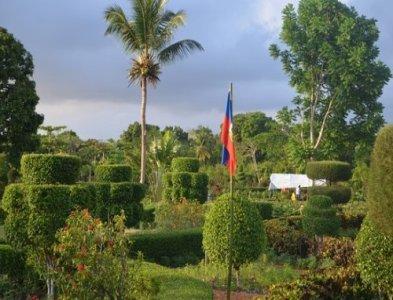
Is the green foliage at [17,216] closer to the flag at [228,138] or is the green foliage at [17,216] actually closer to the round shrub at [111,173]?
the flag at [228,138]

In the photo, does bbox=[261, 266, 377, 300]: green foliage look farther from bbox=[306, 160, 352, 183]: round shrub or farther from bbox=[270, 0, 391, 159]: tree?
bbox=[270, 0, 391, 159]: tree

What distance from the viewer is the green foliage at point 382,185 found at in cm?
936

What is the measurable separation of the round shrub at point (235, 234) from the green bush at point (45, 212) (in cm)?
275

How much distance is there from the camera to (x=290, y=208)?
25453 millimetres

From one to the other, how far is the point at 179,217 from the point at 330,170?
37.9ft

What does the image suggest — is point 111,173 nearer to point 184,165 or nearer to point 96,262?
point 184,165

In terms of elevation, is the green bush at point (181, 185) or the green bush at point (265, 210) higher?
the green bush at point (181, 185)

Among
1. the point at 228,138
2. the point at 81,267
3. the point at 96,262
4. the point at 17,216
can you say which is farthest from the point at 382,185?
the point at 17,216

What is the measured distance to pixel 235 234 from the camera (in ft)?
38.0

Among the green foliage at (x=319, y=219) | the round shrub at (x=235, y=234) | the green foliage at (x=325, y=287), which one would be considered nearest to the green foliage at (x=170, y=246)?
the green foliage at (x=319, y=219)

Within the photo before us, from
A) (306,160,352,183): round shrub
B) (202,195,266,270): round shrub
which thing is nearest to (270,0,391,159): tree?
(306,160,352,183): round shrub

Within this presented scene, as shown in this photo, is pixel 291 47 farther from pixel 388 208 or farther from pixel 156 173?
pixel 388 208

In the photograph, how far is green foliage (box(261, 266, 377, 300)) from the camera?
8.94 meters

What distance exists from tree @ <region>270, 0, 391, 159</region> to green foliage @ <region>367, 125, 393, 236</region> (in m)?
25.0
